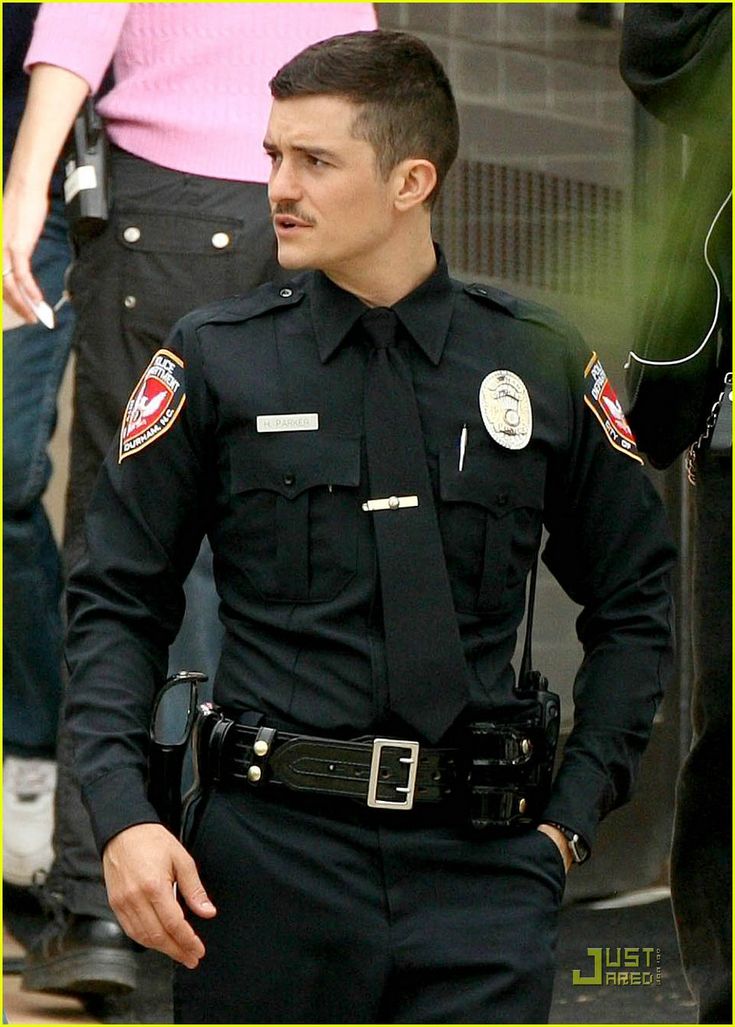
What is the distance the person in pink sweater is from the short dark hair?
65 cm

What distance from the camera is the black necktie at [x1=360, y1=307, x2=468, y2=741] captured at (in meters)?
2.36

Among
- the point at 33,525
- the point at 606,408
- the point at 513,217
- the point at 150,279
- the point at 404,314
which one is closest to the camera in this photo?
the point at 404,314

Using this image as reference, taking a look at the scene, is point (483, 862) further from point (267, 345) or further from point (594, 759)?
point (267, 345)

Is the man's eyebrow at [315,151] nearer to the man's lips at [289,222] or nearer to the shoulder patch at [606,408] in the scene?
the man's lips at [289,222]

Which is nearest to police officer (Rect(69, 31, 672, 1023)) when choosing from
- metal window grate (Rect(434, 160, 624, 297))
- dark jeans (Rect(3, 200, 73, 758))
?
dark jeans (Rect(3, 200, 73, 758))

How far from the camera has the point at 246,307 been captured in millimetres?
2549

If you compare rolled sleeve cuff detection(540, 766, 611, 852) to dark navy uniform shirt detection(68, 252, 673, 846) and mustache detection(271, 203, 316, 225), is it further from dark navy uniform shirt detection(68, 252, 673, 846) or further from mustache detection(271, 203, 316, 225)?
mustache detection(271, 203, 316, 225)

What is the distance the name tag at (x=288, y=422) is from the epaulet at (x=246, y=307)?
158 mm

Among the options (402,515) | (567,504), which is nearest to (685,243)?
(567,504)

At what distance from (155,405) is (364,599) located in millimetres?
362

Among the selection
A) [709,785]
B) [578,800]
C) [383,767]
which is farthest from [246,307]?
[709,785]

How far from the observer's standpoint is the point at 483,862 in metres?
2.38

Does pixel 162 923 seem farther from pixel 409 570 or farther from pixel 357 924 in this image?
pixel 409 570

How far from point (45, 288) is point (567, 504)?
150cm
